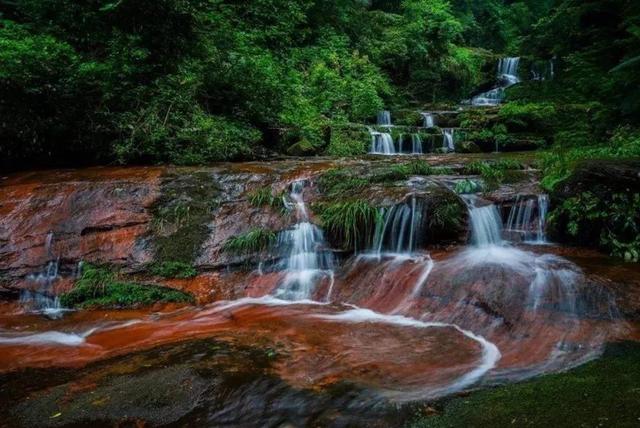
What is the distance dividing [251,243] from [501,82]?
20.8 meters

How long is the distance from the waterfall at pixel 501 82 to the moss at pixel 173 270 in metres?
18.2

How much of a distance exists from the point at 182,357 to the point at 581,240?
5997 millimetres

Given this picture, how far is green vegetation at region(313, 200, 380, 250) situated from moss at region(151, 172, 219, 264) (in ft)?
6.99

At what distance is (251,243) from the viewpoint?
7383mm

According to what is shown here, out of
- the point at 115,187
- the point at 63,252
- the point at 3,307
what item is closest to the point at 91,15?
the point at 115,187

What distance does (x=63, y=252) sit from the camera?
7.17 m

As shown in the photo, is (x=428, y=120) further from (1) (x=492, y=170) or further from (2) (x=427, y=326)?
(2) (x=427, y=326)

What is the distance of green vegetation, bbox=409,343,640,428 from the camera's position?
112 inches

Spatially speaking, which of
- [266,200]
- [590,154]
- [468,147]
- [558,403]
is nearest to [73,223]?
[266,200]

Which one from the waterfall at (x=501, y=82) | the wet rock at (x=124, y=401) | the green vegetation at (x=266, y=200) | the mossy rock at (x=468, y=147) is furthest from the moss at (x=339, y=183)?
the waterfall at (x=501, y=82)

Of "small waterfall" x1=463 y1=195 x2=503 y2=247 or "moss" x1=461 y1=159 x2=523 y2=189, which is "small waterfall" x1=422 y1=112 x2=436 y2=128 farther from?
"small waterfall" x1=463 y1=195 x2=503 y2=247

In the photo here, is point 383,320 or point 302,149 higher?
point 302,149

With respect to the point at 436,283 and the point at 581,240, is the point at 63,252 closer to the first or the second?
the point at 436,283

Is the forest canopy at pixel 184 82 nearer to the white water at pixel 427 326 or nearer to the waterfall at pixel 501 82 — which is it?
the white water at pixel 427 326
